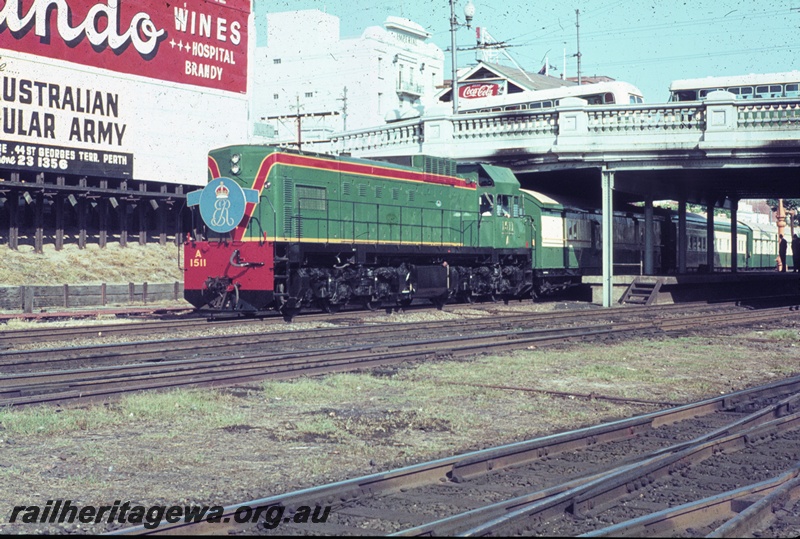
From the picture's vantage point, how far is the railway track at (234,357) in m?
10.3

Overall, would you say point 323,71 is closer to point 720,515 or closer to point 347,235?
point 347,235

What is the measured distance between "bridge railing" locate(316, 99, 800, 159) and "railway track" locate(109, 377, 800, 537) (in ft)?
58.1

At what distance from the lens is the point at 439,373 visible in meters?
12.1

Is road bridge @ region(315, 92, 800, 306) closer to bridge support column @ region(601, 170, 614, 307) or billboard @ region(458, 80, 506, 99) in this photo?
bridge support column @ region(601, 170, 614, 307)

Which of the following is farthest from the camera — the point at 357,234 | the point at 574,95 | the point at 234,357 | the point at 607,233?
the point at 574,95

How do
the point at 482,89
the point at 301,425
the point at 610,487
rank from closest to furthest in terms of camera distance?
the point at 610,487 < the point at 301,425 < the point at 482,89

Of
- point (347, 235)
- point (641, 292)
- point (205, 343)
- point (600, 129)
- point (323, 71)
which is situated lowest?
point (205, 343)

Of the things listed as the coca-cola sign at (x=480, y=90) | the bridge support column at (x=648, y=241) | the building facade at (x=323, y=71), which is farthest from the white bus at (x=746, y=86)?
the building facade at (x=323, y=71)

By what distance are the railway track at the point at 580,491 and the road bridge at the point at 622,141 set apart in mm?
17722

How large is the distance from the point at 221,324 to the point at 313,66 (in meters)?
64.2

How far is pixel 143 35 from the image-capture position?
1382 inches

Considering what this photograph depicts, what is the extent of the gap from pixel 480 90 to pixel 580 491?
66577 mm

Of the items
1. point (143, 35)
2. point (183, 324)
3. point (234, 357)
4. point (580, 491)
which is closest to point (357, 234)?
point (183, 324)

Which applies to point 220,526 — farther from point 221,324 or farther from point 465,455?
point 221,324
